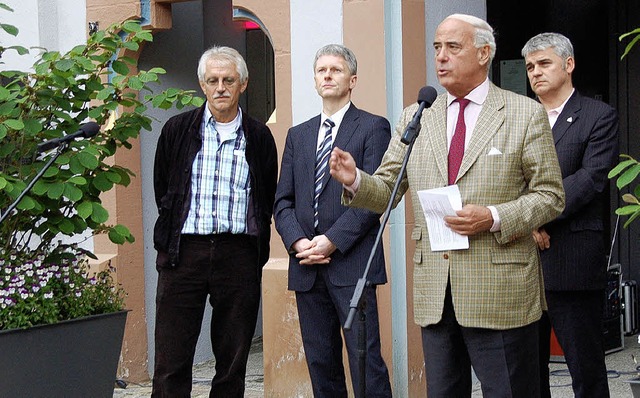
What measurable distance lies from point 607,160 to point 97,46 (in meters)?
2.69

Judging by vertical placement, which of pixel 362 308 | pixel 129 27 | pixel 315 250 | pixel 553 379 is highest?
pixel 129 27

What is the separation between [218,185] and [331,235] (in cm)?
79

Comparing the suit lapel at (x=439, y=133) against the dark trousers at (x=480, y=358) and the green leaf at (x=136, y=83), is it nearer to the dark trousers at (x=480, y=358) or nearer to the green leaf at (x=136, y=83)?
the dark trousers at (x=480, y=358)

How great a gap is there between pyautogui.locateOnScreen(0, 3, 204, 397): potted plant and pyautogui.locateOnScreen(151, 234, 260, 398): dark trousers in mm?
300

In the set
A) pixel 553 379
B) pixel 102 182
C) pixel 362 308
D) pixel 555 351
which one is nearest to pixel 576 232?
pixel 362 308

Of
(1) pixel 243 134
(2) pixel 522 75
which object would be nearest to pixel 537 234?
(1) pixel 243 134

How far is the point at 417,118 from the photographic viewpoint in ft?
14.3

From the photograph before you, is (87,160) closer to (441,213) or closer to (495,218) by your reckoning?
(441,213)

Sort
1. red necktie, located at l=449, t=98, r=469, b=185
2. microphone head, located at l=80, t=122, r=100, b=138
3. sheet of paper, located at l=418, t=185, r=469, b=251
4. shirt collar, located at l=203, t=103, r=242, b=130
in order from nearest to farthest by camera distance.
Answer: sheet of paper, located at l=418, t=185, r=469, b=251, red necktie, located at l=449, t=98, r=469, b=185, microphone head, located at l=80, t=122, r=100, b=138, shirt collar, located at l=203, t=103, r=242, b=130

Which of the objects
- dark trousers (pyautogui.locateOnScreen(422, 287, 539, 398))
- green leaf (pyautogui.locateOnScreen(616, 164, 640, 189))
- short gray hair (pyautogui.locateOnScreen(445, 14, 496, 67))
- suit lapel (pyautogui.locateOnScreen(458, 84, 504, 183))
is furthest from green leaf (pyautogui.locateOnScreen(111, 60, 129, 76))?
green leaf (pyautogui.locateOnScreen(616, 164, 640, 189))

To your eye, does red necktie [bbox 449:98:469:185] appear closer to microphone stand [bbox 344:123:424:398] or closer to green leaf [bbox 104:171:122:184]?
microphone stand [bbox 344:123:424:398]

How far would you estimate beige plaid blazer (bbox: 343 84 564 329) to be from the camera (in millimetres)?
4453

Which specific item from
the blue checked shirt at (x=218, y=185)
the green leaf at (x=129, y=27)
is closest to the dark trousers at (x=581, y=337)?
the blue checked shirt at (x=218, y=185)

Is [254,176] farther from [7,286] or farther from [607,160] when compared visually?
[607,160]
